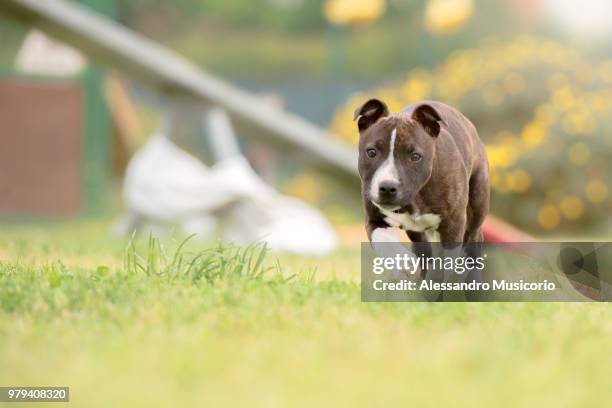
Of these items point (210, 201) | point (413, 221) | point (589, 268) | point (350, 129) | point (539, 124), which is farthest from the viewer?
point (350, 129)

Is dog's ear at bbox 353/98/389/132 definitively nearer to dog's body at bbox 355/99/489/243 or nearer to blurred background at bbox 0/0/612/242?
dog's body at bbox 355/99/489/243

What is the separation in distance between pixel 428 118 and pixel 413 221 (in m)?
0.44

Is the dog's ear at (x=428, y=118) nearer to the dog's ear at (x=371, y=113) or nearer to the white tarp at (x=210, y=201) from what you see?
the dog's ear at (x=371, y=113)

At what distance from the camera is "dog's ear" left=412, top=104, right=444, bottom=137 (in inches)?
136

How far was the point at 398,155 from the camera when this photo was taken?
3404mm

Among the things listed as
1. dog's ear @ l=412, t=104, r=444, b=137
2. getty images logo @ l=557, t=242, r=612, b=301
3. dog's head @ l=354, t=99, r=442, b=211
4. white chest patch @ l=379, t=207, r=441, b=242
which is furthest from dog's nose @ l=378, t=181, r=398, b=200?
getty images logo @ l=557, t=242, r=612, b=301

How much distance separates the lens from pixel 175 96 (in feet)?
30.3

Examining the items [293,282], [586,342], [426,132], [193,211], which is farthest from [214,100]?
[586,342]

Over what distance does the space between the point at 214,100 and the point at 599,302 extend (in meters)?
5.71

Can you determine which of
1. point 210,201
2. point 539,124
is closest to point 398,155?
point 210,201

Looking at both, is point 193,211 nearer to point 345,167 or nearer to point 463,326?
point 345,167

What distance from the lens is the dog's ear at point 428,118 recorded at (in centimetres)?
345

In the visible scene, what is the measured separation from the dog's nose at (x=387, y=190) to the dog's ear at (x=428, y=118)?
301mm

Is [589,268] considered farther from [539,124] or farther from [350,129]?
[350,129]
